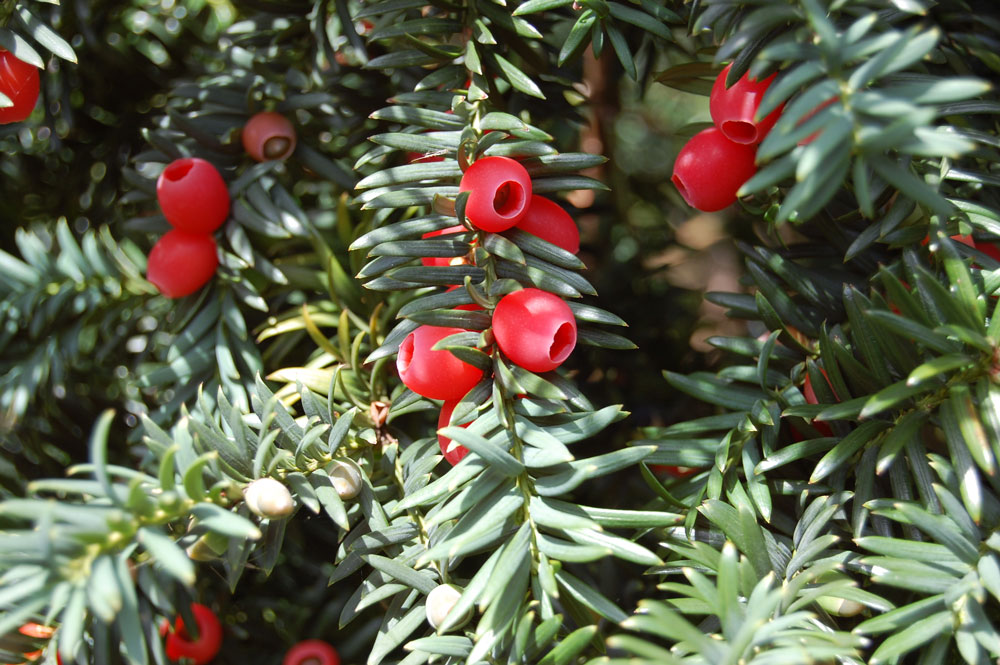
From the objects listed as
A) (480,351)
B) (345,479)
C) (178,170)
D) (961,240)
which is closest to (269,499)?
(345,479)

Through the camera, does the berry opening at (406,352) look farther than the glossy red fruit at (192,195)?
No

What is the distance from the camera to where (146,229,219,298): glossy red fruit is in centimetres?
76

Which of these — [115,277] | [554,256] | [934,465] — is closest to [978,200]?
[934,465]

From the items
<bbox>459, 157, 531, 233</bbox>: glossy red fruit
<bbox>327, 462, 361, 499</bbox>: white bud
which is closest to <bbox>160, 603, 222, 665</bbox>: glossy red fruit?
<bbox>327, 462, 361, 499</bbox>: white bud

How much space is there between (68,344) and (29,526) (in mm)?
194

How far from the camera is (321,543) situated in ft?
2.72

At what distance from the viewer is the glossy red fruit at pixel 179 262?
0.76m

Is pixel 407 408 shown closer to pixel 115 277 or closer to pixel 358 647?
pixel 358 647

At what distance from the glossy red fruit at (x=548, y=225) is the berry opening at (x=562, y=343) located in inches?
3.5

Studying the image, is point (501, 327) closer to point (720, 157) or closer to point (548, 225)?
point (548, 225)

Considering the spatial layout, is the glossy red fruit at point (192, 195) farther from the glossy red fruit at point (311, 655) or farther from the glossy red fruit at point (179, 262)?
the glossy red fruit at point (311, 655)

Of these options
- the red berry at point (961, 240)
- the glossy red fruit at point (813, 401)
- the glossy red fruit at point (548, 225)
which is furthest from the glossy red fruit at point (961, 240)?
the glossy red fruit at point (548, 225)

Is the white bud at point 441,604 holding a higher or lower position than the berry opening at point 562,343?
lower

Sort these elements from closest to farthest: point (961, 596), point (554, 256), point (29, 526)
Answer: point (961, 596) → point (554, 256) → point (29, 526)
